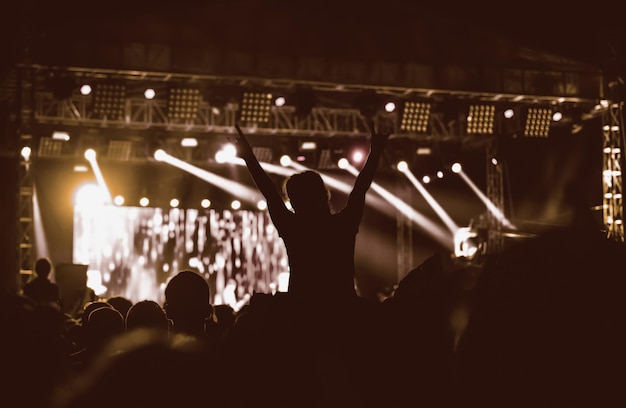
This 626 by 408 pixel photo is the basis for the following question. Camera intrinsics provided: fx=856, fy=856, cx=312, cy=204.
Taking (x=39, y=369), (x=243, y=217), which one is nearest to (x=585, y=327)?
(x=39, y=369)

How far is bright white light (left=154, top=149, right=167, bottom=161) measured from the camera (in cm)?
1568

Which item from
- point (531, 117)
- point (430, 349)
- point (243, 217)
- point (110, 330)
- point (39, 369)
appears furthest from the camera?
point (243, 217)

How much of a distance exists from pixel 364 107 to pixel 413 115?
0.97 metres

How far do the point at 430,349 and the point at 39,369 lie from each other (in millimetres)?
880

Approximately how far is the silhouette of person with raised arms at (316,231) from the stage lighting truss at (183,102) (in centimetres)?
899

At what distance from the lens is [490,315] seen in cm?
170

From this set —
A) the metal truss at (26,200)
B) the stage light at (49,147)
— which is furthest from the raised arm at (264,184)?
the stage light at (49,147)

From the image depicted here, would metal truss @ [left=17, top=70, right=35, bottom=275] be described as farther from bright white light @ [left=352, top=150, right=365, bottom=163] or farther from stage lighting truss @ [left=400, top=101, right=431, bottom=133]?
bright white light @ [left=352, top=150, right=365, bottom=163]

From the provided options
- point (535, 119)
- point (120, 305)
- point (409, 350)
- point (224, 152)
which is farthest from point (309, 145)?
point (409, 350)

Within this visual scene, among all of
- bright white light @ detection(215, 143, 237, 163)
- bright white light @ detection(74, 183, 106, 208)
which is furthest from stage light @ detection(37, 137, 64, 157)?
bright white light @ detection(215, 143, 237, 163)

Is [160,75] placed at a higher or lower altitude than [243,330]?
higher

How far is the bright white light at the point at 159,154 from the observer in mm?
15680

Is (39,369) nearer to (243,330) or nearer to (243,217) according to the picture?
(243,330)

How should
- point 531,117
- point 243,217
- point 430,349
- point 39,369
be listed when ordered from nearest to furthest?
1. point 39,369
2. point 430,349
3. point 531,117
4. point 243,217
